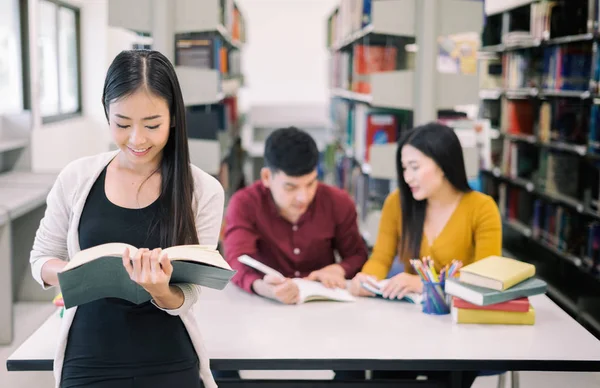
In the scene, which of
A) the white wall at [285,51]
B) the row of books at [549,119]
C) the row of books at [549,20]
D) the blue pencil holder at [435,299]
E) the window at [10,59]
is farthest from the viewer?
the white wall at [285,51]

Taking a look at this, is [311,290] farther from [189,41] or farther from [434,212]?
[189,41]

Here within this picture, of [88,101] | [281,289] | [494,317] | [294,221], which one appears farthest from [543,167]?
[88,101]

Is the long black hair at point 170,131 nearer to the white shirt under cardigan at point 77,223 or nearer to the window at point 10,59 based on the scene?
the white shirt under cardigan at point 77,223

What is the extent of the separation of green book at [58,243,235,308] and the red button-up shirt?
3.15ft

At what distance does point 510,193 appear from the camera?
5758 mm

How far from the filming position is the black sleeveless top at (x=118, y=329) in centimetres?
140

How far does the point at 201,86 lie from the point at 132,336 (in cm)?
220

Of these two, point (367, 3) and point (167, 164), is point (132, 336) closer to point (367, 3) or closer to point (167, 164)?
point (167, 164)

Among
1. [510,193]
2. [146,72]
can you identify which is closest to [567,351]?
[146,72]

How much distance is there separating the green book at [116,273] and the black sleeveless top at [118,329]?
0.07 meters

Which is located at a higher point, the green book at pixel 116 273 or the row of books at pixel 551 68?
the row of books at pixel 551 68

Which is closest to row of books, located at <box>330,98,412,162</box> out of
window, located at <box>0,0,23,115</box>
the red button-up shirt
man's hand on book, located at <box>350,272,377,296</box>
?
the red button-up shirt

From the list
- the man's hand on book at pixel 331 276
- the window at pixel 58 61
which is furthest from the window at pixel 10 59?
the man's hand on book at pixel 331 276

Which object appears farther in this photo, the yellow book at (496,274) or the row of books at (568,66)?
the row of books at (568,66)
